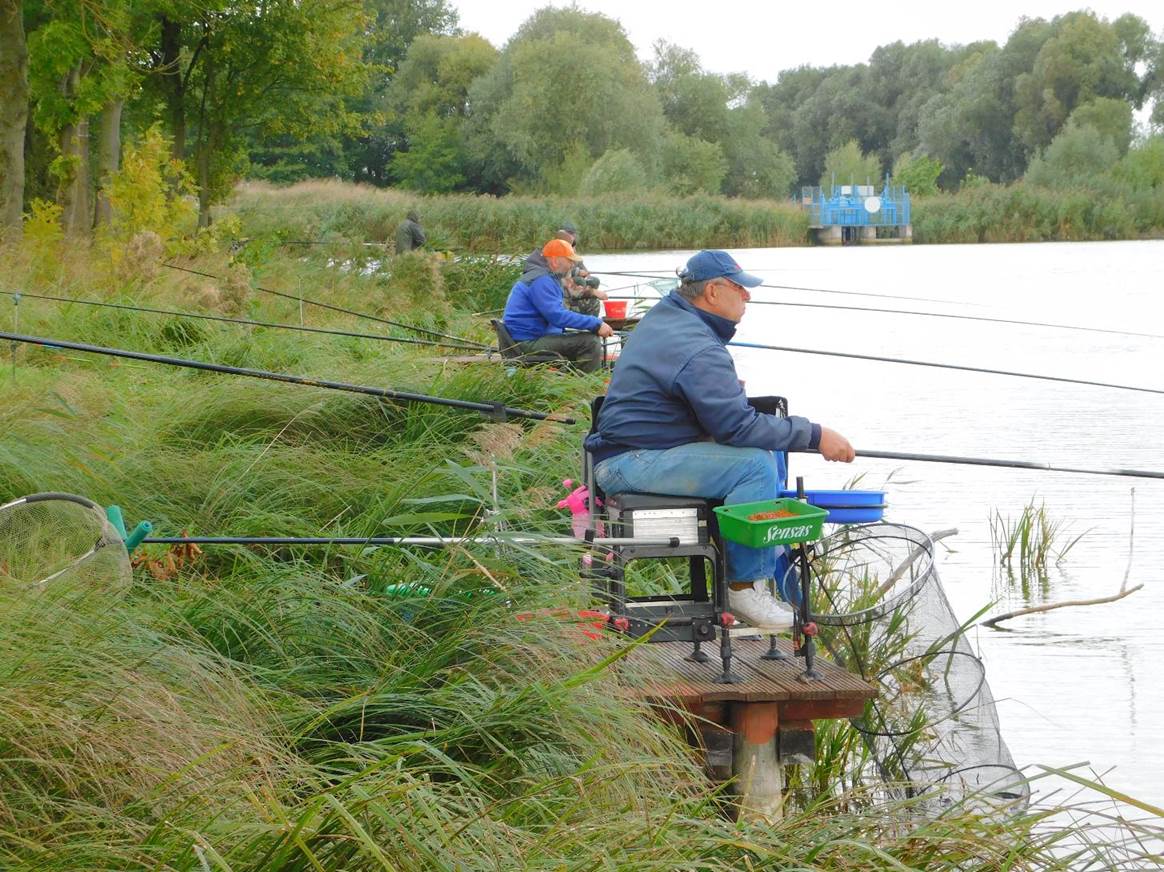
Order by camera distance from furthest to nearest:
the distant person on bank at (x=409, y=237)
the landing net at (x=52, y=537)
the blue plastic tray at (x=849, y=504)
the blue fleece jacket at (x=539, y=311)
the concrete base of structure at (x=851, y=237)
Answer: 1. the concrete base of structure at (x=851, y=237)
2. the distant person on bank at (x=409, y=237)
3. the blue fleece jacket at (x=539, y=311)
4. the blue plastic tray at (x=849, y=504)
5. the landing net at (x=52, y=537)

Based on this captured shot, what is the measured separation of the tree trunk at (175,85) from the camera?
2417 cm

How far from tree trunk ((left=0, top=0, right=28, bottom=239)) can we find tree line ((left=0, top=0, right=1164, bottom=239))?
3046mm

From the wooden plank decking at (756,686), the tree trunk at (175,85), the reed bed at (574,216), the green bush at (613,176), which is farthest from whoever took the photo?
the green bush at (613,176)

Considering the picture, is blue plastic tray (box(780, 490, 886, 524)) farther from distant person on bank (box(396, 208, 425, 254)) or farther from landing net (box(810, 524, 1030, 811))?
distant person on bank (box(396, 208, 425, 254))

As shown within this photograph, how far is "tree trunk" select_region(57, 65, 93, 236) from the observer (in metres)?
19.3

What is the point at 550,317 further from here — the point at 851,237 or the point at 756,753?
the point at 851,237

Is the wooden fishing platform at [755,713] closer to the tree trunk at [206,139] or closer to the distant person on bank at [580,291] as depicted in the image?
the distant person on bank at [580,291]

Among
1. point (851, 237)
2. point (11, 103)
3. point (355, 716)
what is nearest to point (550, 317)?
point (355, 716)

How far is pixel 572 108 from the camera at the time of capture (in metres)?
69.0

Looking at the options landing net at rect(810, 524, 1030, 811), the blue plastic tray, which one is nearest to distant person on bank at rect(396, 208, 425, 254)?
landing net at rect(810, 524, 1030, 811)

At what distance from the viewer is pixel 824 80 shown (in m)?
105

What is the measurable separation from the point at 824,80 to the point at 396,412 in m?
99.7

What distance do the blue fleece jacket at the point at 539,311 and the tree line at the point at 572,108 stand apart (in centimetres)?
998

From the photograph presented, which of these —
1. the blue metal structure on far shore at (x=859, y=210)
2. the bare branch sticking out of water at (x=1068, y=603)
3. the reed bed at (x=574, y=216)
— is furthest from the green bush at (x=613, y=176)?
the bare branch sticking out of water at (x=1068, y=603)
